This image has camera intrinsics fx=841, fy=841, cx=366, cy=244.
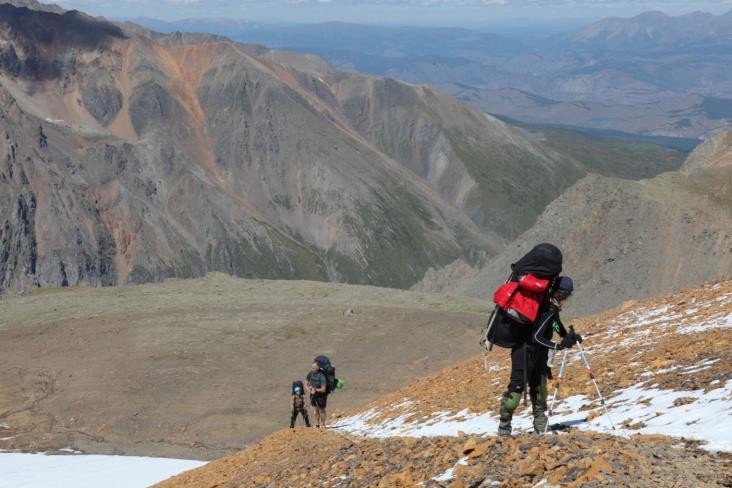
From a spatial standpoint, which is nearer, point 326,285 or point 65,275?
point 326,285

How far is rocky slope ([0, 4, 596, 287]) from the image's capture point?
13562 centimetres

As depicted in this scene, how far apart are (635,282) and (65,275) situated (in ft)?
310

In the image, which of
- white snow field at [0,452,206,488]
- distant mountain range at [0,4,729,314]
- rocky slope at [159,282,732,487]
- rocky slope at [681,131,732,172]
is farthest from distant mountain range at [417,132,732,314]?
rocky slope at [159,282,732,487]

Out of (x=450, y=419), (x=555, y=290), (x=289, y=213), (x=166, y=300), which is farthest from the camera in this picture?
(x=289, y=213)

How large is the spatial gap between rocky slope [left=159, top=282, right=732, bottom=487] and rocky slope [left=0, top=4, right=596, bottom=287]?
12056 centimetres

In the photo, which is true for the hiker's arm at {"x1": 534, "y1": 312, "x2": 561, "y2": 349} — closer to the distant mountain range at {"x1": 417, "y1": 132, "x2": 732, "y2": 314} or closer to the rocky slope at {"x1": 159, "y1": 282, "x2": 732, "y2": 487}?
the rocky slope at {"x1": 159, "y1": 282, "x2": 732, "y2": 487}

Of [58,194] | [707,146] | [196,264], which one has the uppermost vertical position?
[707,146]

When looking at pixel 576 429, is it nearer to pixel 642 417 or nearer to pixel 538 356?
pixel 642 417

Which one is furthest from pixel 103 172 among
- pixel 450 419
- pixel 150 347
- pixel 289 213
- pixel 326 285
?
pixel 450 419

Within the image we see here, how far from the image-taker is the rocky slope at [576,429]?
27.8ft

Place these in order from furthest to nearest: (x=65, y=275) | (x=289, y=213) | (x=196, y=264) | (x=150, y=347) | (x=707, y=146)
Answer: (x=289, y=213) → (x=196, y=264) → (x=65, y=275) → (x=707, y=146) → (x=150, y=347)

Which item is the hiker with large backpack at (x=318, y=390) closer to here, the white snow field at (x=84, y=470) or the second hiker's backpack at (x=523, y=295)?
the white snow field at (x=84, y=470)

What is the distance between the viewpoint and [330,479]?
11617 mm

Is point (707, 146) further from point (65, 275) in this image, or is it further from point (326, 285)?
point (65, 275)
